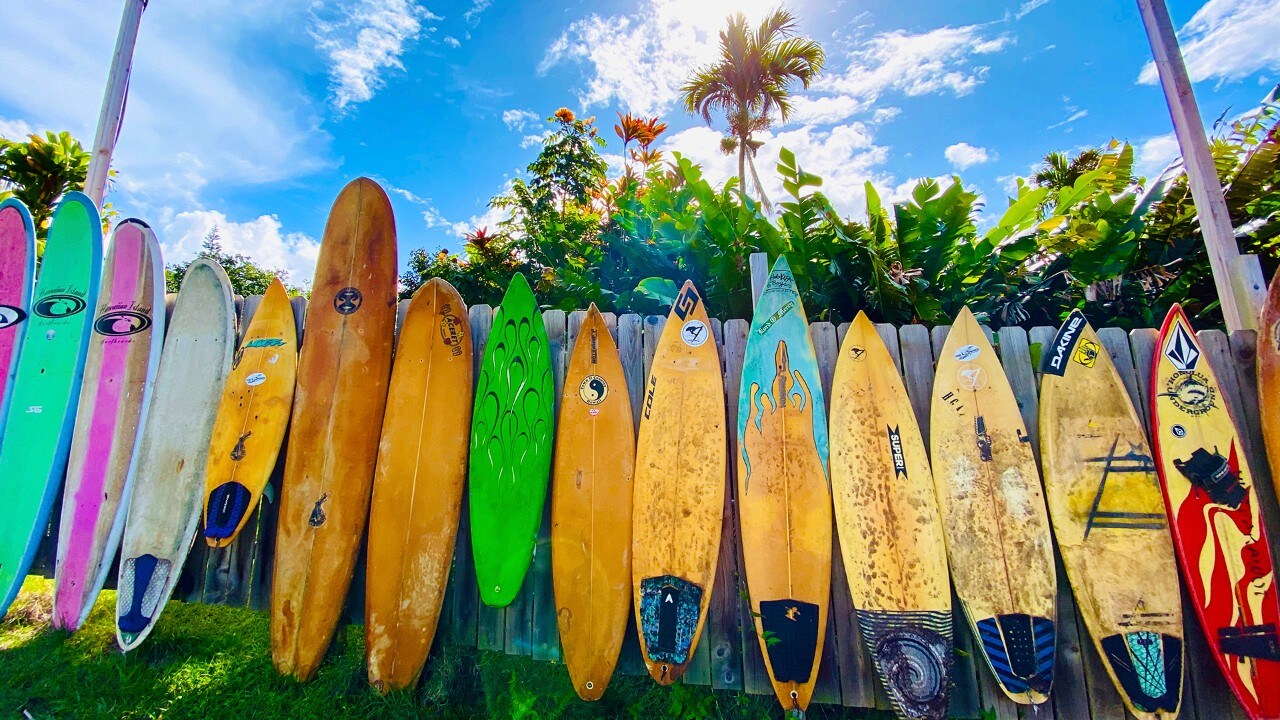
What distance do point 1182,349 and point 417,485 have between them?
3.27 m

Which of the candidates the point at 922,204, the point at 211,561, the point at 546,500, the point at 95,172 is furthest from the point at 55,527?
the point at 922,204

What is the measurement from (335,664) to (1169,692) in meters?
3.03

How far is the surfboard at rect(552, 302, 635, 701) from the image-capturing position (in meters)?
1.91

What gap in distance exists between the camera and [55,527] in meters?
2.35

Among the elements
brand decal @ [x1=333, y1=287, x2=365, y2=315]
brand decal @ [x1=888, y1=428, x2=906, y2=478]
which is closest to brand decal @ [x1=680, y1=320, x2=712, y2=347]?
brand decal @ [x1=888, y1=428, x2=906, y2=478]

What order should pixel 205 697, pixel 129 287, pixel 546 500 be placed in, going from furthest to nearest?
pixel 129 287
pixel 546 500
pixel 205 697

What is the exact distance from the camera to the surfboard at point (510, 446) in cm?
203

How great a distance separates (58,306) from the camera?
2.57 meters

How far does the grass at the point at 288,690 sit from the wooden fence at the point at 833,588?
0.07m

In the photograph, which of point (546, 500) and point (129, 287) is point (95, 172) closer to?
point (129, 287)

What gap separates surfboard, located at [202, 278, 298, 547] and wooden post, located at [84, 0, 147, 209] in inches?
61.3

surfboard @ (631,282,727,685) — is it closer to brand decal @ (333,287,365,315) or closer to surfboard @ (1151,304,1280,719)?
brand decal @ (333,287,365,315)

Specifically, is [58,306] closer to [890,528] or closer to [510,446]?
[510,446]

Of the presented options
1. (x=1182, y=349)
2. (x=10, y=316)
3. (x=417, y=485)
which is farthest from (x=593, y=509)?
(x=10, y=316)
